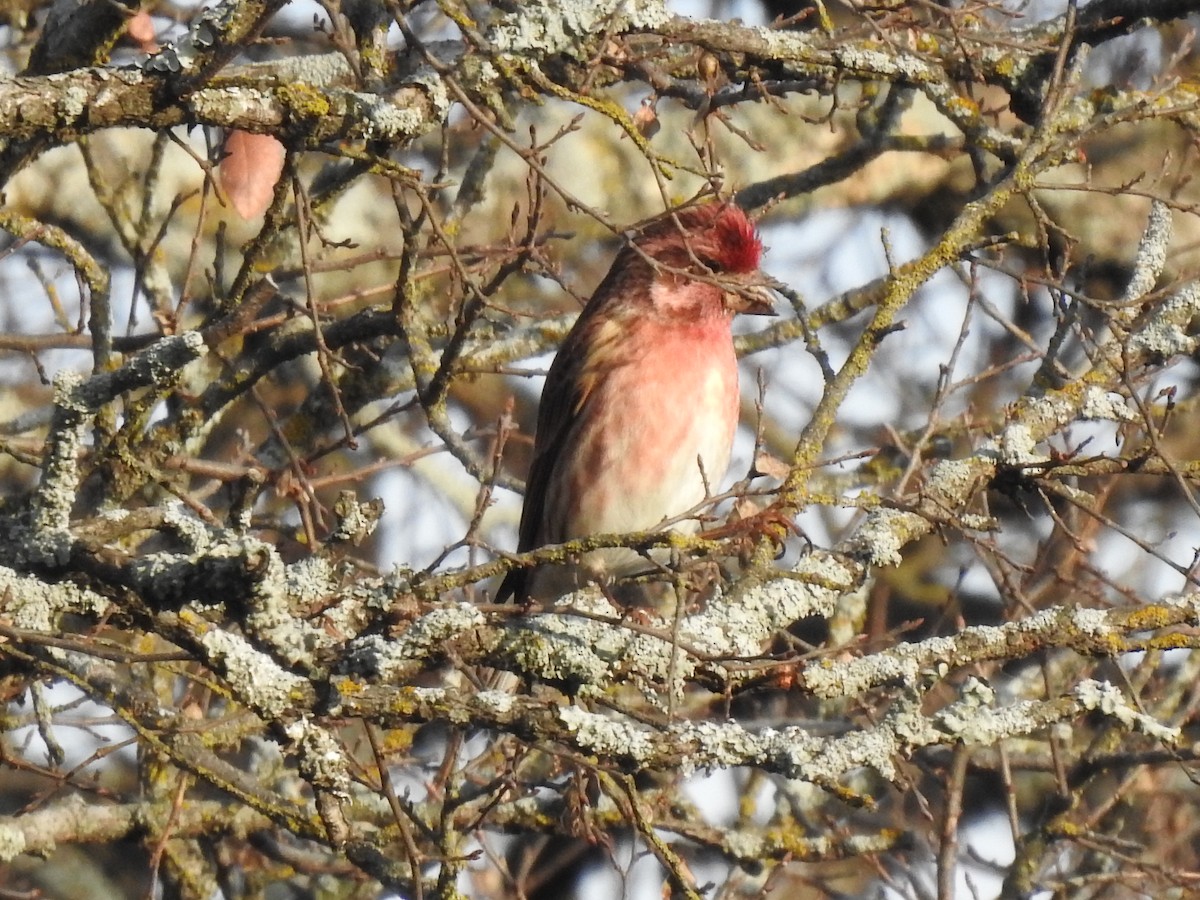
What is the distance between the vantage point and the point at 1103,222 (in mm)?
11961

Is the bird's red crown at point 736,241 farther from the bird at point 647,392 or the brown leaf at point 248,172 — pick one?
the brown leaf at point 248,172

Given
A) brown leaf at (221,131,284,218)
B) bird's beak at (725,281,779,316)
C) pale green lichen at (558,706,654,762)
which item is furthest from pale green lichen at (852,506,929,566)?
brown leaf at (221,131,284,218)

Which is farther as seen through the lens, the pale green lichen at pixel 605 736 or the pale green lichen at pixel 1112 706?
the pale green lichen at pixel 1112 706

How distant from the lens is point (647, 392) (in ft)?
24.1

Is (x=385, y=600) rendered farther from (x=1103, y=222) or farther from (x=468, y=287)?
(x=1103, y=222)

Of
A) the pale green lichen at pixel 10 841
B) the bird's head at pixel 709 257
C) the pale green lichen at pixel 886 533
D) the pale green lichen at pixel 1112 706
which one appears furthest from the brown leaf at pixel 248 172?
the pale green lichen at pixel 1112 706

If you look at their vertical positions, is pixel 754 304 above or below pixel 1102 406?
above

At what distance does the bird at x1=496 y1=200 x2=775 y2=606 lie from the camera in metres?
7.23

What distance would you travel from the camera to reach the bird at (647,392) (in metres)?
7.23

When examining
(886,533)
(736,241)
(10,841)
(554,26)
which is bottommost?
(10,841)

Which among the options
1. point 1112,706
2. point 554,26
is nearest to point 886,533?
point 1112,706

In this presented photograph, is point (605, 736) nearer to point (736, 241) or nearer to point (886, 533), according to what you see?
point (886, 533)

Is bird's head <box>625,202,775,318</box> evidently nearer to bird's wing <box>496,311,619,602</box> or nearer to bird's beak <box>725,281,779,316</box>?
bird's beak <box>725,281,779,316</box>

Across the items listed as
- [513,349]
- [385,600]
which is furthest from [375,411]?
[385,600]
